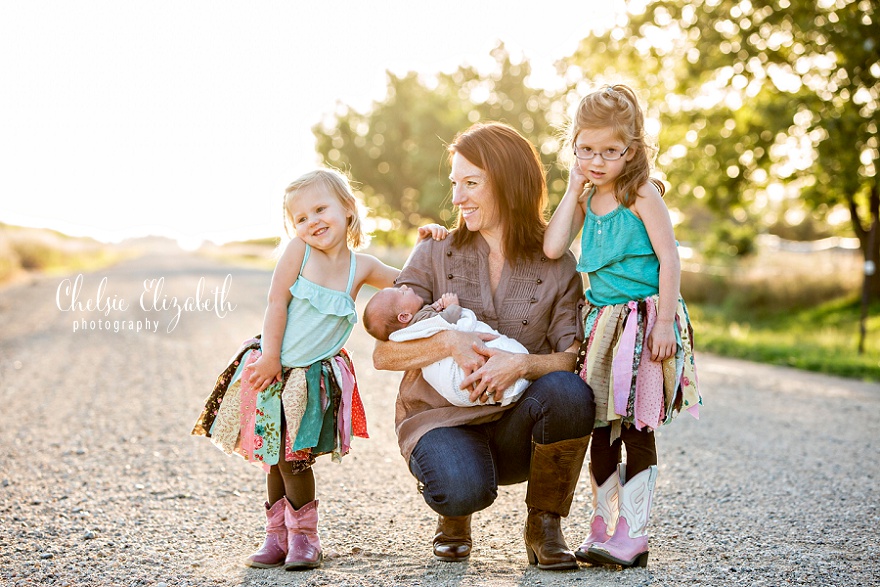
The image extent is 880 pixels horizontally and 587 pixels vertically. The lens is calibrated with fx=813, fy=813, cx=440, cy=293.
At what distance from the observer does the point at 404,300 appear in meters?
3.19

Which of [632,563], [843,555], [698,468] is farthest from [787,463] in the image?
[632,563]

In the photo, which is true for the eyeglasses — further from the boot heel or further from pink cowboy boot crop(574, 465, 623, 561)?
the boot heel

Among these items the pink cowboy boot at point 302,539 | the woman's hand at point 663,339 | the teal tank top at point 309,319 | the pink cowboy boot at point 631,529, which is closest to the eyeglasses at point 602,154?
the woman's hand at point 663,339

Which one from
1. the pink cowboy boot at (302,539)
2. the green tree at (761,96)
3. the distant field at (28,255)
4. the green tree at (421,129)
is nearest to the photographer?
the pink cowboy boot at (302,539)

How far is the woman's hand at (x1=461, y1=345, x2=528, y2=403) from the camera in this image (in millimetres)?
2998

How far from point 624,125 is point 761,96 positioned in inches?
556

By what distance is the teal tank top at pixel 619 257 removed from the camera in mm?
3014

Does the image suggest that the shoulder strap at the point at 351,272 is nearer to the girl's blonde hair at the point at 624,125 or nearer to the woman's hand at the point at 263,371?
the woman's hand at the point at 263,371

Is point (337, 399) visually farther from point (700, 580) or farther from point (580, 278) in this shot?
point (700, 580)

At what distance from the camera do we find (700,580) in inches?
112

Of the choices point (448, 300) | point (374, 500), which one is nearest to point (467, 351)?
point (448, 300)

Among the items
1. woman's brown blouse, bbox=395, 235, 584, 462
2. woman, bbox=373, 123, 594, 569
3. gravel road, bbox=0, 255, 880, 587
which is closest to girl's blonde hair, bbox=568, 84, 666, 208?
woman, bbox=373, 123, 594, 569

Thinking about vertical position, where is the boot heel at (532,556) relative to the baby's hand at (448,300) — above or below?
below

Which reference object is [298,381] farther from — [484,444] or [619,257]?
[619,257]
